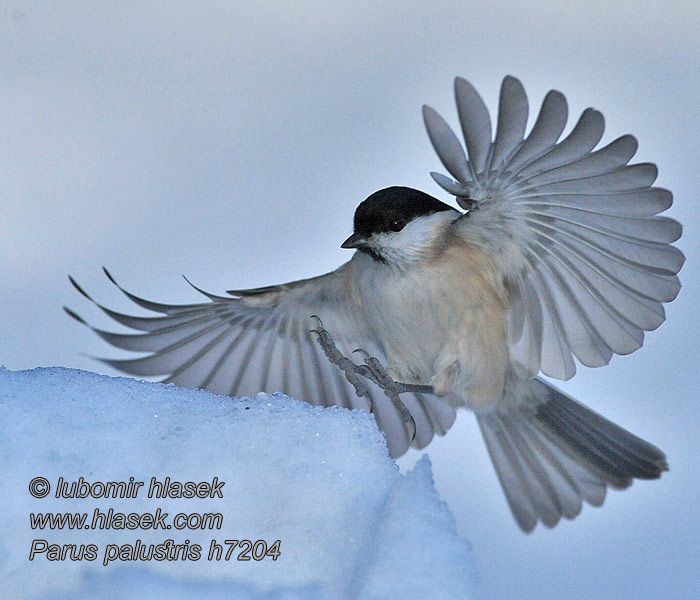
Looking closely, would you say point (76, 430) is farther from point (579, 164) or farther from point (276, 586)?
point (579, 164)

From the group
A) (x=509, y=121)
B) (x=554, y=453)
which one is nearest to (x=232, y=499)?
(x=509, y=121)

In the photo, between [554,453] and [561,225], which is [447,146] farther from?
[554,453]

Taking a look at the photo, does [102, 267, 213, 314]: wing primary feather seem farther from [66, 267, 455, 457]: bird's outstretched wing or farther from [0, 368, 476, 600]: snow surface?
[0, 368, 476, 600]: snow surface

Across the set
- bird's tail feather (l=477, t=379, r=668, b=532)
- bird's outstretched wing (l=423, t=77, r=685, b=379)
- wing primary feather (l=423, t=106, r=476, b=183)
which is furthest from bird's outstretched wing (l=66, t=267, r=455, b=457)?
wing primary feather (l=423, t=106, r=476, b=183)

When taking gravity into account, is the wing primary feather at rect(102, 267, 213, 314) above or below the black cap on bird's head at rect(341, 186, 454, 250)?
below

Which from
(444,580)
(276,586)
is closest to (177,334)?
(276,586)

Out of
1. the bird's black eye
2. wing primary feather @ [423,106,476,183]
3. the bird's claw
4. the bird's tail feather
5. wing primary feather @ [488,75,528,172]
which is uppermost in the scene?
wing primary feather @ [488,75,528,172]
